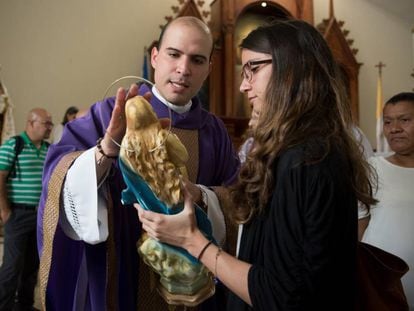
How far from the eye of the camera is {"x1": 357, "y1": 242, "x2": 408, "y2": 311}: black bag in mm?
1293

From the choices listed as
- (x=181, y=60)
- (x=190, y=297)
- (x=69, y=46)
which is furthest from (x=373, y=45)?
(x=190, y=297)

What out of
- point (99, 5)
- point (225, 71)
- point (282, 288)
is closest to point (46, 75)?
point (99, 5)

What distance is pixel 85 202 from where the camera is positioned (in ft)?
5.17

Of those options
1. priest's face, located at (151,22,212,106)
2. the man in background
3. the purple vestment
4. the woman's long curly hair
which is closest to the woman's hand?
the woman's long curly hair

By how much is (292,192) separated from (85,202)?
0.77 metres

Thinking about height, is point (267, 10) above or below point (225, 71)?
above

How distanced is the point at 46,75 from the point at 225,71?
265cm

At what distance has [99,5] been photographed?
6.67 m

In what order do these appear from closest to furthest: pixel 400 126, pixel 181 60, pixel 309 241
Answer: pixel 309 241 → pixel 181 60 → pixel 400 126

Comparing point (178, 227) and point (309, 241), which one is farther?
point (178, 227)

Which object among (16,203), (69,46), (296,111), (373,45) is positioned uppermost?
(373,45)

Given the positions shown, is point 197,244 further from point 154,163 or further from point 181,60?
point 181,60

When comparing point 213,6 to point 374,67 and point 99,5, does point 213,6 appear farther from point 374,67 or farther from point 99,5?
point 374,67

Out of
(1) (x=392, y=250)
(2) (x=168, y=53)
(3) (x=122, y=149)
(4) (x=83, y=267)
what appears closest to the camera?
(3) (x=122, y=149)
